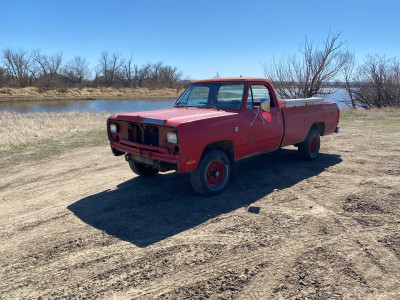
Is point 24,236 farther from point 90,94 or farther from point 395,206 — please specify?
point 90,94

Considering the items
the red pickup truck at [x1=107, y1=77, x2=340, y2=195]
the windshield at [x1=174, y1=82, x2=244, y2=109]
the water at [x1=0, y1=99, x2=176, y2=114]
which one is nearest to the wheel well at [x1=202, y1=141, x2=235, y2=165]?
the red pickup truck at [x1=107, y1=77, x2=340, y2=195]

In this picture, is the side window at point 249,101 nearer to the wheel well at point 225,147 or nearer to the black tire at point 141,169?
the wheel well at point 225,147

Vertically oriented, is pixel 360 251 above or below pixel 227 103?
below

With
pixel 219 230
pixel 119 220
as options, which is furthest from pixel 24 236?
pixel 219 230

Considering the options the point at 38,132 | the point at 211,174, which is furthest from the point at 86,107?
the point at 211,174

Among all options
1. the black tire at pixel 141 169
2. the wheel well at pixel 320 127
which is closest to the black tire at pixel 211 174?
the black tire at pixel 141 169

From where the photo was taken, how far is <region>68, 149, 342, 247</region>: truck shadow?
167 inches

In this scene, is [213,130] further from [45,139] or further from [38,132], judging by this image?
[38,132]

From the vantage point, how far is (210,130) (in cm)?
490

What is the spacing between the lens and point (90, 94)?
53.0 metres

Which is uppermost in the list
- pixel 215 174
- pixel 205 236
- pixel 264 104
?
pixel 264 104

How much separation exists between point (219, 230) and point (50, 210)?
2.65 metres

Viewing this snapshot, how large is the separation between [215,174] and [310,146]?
3.31 meters

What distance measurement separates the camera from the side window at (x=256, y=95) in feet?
19.0
